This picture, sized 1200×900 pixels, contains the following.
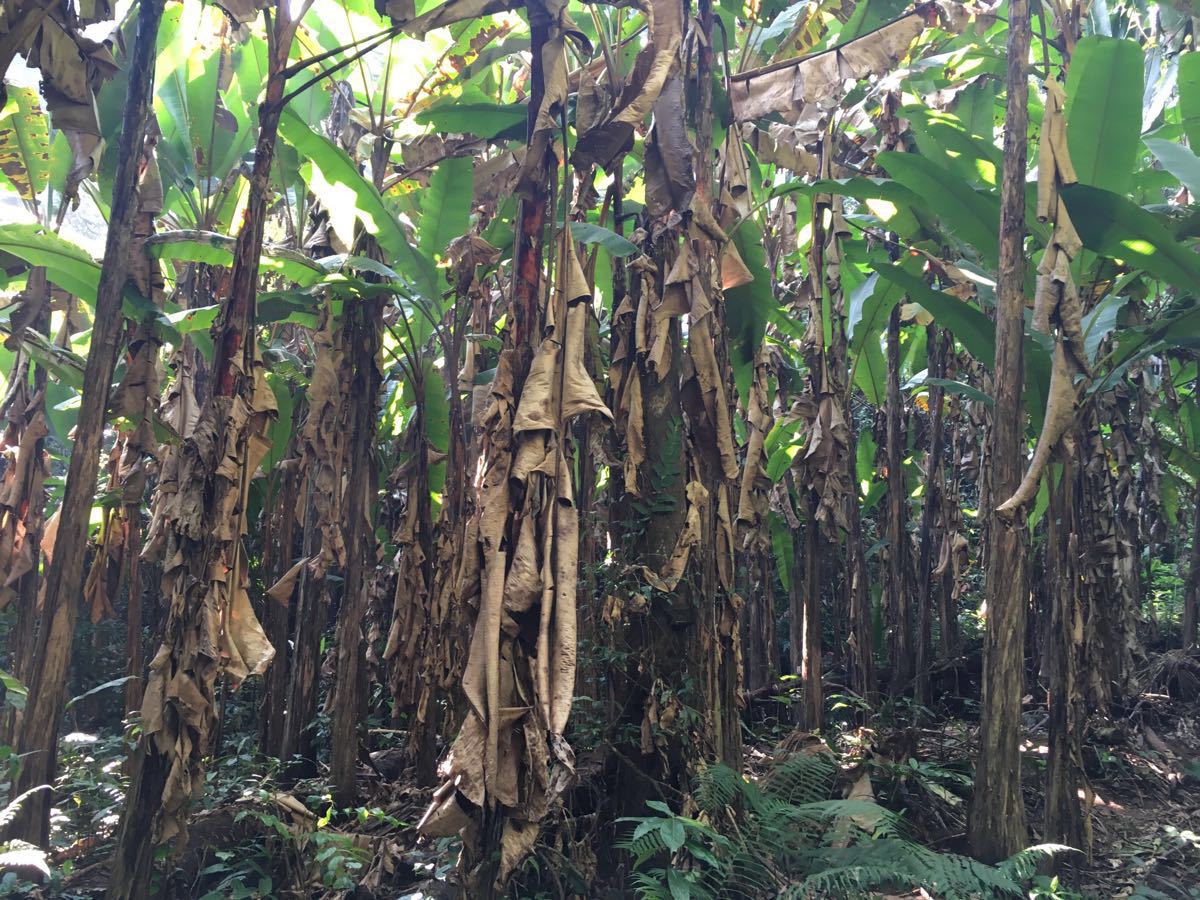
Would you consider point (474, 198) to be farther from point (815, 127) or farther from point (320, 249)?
point (815, 127)

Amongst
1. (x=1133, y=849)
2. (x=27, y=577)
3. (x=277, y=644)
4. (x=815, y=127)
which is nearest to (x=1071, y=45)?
(x=815, y=127)

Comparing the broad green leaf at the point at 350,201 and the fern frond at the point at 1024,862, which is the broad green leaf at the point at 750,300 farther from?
the fern frond at the point at 1024,862

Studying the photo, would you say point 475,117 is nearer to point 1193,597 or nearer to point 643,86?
point 643,86

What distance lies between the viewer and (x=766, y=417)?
3.92m

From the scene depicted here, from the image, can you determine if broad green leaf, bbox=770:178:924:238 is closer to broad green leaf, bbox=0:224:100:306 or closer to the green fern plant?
the green fern plant

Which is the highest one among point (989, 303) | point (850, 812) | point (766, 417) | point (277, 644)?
point (989, 303)

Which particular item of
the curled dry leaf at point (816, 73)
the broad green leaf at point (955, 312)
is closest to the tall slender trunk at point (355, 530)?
the curled dry leaf at point (816, 73)

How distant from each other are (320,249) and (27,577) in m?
2.29

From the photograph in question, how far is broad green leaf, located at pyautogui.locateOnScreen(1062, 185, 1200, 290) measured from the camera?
127 inches

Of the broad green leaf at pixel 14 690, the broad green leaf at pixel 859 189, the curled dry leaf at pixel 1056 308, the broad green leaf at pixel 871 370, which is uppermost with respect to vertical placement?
the broad green leaf at pixel 859 189

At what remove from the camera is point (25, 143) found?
4242 millimetres

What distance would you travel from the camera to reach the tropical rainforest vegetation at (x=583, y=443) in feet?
8.70

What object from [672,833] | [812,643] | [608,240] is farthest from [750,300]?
[672,833]

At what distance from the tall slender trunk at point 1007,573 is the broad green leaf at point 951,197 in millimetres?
429
